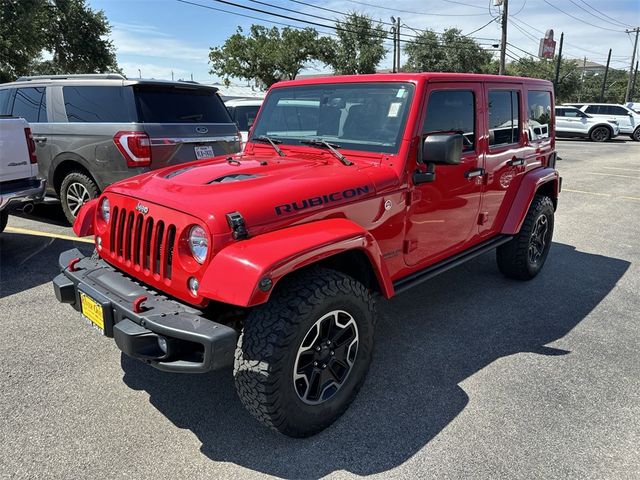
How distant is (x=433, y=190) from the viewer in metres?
3.23

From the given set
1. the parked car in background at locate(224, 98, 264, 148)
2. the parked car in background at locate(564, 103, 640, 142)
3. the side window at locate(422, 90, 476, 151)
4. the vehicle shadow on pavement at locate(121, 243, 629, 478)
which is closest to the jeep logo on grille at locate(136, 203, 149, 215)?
the vehicle shadow on pavement at locate(121, 243, 629, 478)

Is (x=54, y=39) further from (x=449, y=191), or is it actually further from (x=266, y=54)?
(x=449, y=191)

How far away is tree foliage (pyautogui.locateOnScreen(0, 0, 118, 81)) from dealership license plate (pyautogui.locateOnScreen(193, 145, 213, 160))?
625 inches

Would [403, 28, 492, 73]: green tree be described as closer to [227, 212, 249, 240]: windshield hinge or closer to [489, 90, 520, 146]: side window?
[489, 90, 520, 146]: side window

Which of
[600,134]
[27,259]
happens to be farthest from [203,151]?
[600,134]

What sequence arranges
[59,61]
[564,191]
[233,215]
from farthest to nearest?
[59,61], [564,191], [233,215]

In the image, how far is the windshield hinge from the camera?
2.23 meters

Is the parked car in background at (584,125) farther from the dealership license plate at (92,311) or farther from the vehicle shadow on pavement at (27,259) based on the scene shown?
the dealership license plate at (92,311)

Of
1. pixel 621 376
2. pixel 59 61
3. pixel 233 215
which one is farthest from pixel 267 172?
pixel 59 61

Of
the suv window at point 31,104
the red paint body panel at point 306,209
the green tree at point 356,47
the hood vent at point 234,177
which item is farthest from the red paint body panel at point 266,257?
the green tree at point 356,47

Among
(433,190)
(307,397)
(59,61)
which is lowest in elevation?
(307,397)

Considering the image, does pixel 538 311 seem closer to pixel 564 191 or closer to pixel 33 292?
pixel 33 292

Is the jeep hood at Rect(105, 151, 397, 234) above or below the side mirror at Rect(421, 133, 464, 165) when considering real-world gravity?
below

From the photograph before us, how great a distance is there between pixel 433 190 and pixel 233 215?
1.55 meters
